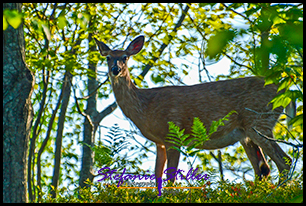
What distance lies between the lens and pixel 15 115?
4.41m

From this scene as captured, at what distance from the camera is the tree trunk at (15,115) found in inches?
168

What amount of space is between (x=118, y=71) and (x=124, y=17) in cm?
327

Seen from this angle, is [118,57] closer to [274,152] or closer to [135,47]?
[135,47]

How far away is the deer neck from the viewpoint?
6992 mm

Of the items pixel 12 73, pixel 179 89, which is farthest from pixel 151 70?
pixel 12 73

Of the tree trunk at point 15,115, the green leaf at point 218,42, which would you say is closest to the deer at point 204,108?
the tree trunk at point 15,115

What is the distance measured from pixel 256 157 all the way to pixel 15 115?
4.77 meters

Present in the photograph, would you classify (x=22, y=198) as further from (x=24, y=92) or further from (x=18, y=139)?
(x=24, y=92)

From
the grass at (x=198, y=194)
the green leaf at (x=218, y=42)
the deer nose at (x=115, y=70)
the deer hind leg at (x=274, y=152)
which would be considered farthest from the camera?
the deer nose at (x=115, y=70)

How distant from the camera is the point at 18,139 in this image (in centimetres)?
439

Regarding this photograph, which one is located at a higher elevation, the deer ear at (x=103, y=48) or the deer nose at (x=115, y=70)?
the deer ear at (x=103, y=48)

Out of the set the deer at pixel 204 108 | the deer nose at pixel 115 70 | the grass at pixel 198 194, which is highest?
the deer nose at pixel 115 70

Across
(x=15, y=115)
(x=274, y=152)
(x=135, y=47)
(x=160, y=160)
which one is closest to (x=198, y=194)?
(x=15, y=115)

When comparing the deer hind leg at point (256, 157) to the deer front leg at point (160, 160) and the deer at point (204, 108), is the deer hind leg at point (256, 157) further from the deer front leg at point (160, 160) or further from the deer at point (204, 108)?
the deer front leg at point (160, 160)
